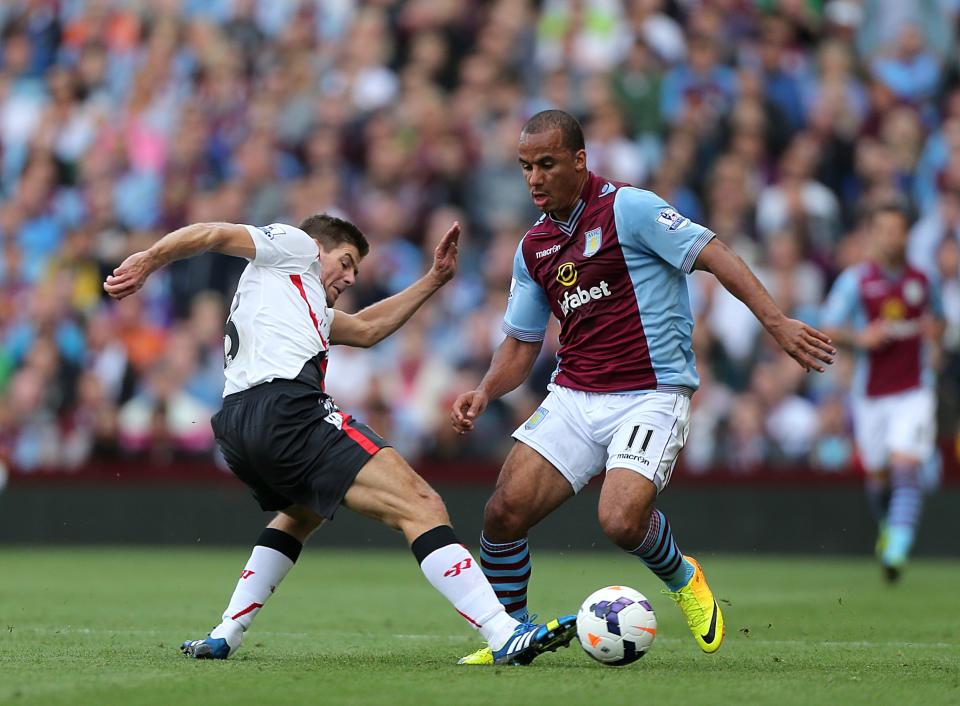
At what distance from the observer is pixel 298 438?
7.01 m

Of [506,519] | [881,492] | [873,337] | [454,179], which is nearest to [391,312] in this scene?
[506,519]

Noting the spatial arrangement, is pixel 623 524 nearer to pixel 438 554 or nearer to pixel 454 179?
pixel 438 554

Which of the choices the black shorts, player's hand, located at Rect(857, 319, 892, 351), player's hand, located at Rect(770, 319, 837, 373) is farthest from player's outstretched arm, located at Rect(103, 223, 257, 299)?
player's hand, located at Rect(857, 319, 892, 351)

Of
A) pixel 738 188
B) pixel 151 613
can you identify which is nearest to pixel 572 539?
pixel 738 188

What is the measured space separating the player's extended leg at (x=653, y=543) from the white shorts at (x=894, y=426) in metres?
5.42

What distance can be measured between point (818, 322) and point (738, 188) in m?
1.69

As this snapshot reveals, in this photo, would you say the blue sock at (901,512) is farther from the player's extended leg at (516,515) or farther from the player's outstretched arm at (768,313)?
the player's outstretched arm at (768,313)

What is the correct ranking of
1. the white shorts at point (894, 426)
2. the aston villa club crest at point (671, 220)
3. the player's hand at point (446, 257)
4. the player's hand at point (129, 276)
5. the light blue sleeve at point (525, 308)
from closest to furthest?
the player's hand at point (129, 276), the aston villa club crest at point (671, 220), the player's hand at point (446, 257), the light blue sleeve at point (525, 308), the white shorts at point (894, 426)

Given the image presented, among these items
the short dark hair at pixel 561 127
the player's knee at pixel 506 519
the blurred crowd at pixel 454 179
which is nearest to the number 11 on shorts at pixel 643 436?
the player's knee at pixel 506 519

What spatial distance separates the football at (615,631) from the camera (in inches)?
276

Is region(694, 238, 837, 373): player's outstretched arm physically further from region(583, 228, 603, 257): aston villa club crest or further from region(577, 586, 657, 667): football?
region(577, 586, 657, 667): football

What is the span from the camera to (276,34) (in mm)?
19719

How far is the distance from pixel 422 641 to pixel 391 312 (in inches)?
68.2

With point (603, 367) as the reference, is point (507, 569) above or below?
below
